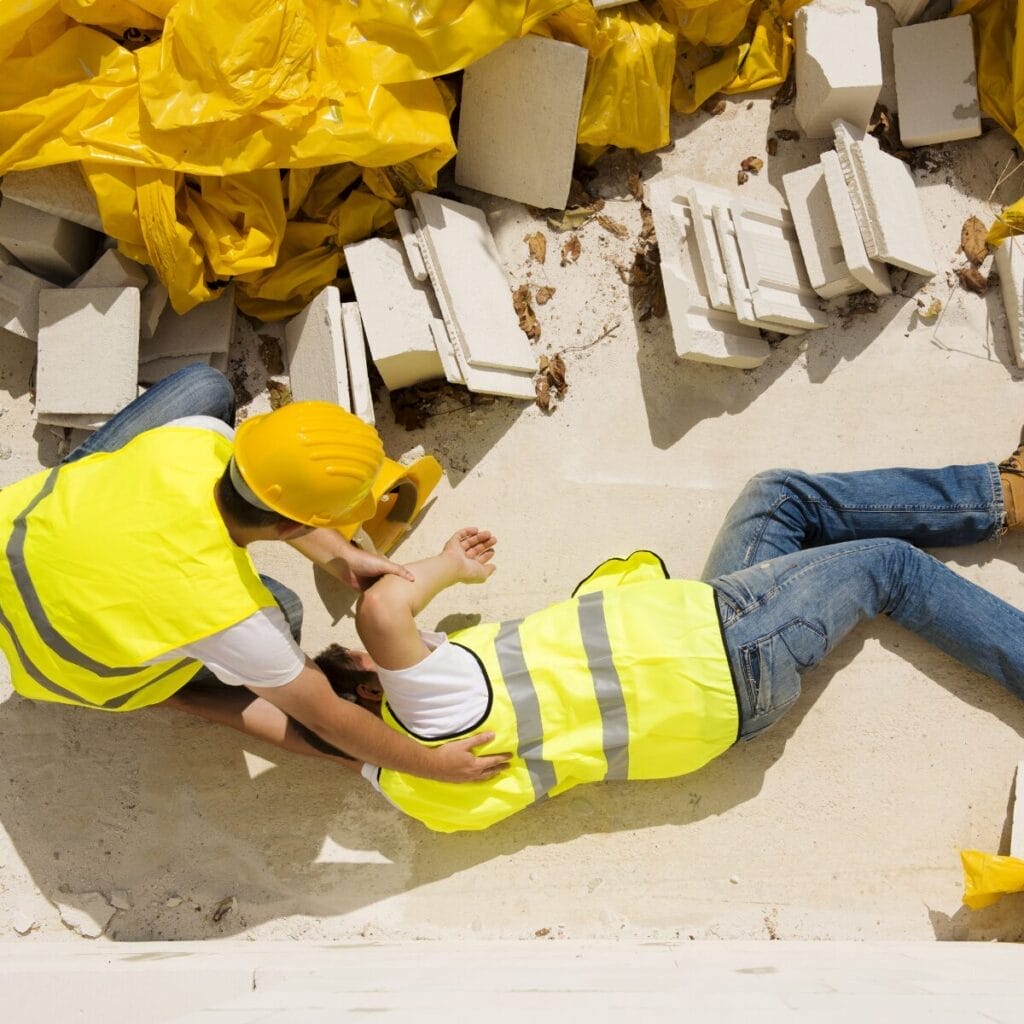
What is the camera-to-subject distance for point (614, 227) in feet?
11.5

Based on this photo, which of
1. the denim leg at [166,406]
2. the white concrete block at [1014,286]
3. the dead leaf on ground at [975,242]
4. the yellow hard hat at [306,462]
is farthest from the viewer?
the dead leaf on ground at [975,242]

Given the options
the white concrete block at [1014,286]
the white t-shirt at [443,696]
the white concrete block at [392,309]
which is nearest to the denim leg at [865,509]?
the white concrete block at [1014,286]

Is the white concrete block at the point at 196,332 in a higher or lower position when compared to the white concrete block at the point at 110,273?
lower

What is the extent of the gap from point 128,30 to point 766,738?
289 centimetres

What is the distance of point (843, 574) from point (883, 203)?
1.19 metres

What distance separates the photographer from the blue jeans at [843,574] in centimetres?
282

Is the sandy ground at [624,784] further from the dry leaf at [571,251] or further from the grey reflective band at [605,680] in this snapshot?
the grey reflective band at [605,680]

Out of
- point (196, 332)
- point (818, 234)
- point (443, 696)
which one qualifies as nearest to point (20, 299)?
point (196, 332)

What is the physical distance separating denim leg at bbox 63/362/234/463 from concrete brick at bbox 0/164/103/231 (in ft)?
2.04

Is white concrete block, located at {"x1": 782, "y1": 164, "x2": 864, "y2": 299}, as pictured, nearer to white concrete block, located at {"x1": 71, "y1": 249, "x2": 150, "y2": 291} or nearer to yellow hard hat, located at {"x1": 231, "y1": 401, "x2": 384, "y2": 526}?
yellow hard hat, located at {"x1": 231, "y1": 401, "x2": 384, "y2": 526}

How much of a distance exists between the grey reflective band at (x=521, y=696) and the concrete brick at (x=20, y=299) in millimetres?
1833

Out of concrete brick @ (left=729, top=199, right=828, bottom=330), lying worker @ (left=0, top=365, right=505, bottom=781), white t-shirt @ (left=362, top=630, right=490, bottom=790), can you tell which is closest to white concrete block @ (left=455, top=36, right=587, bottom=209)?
concrete brick @ (left=729, top=199, right=828, bottom=330)

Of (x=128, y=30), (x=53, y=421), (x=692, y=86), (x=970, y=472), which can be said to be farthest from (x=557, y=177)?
(x=53, y=421)

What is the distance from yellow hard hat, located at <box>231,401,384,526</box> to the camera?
2.26m
